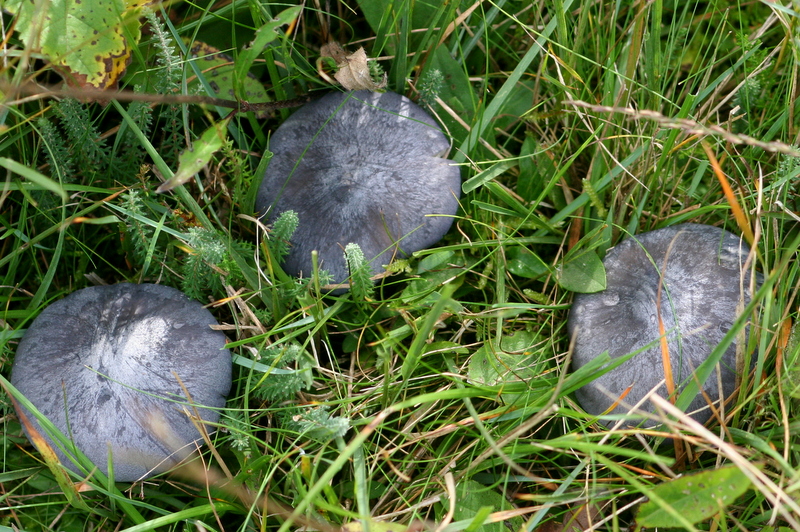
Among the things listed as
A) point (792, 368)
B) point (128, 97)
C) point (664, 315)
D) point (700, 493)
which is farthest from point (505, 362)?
point (128, 97)

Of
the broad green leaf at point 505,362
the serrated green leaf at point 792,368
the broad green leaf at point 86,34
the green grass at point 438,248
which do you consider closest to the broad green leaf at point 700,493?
the green grass at point 438,248

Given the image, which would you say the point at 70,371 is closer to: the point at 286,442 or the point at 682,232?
the point at 286,442

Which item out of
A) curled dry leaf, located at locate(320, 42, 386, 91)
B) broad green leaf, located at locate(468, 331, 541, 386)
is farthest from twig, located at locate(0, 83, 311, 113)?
broad green leaf, located at locate(468, 331, 541, 386)

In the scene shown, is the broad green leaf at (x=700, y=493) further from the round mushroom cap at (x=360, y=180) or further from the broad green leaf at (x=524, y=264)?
the round mushroom cap at (x=360, y=180)

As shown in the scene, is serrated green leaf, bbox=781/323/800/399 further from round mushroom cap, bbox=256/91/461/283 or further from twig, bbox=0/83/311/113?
twig, bbox=0/83/311/113

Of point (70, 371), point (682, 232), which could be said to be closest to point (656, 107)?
point (682, 232)
